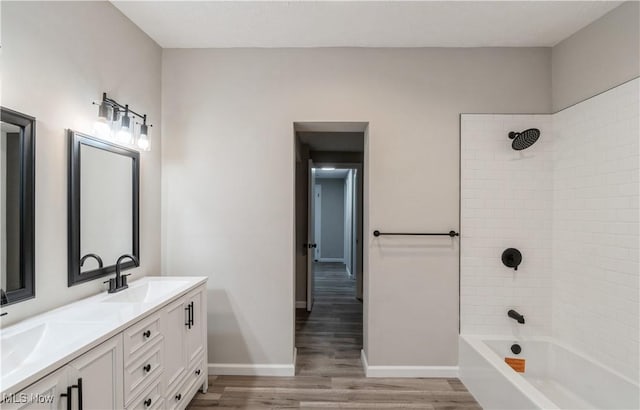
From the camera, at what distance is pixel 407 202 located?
2.33m

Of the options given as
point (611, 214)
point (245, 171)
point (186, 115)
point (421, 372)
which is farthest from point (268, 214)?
point (611, 214)

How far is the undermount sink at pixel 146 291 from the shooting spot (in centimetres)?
167

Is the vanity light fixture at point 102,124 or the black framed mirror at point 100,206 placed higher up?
the vanity light fixture at point 102,124

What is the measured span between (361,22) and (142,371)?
2449mm

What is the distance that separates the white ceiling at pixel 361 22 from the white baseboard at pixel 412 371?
2.56m

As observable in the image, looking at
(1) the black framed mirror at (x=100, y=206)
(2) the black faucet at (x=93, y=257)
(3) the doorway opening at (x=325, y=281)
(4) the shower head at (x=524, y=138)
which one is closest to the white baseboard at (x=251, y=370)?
(3) the doorway opening at (x=325, y=281)

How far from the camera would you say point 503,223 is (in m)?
2.31

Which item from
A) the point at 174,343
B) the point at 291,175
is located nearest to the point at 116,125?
the point at 291,175

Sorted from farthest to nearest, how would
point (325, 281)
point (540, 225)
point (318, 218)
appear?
point (318, 218), point (325, 281), point (540, 225)

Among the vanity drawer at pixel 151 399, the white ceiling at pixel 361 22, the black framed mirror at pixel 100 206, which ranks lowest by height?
the vanity drawer at pixel 151 399

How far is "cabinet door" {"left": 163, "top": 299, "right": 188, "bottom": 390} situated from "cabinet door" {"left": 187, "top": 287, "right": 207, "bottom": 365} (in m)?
0.06

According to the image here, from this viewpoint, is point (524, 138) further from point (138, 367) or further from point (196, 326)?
point (138, 367)

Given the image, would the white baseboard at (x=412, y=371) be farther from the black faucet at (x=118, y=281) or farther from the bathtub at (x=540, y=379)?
the black faucet at (x=118, y=281)

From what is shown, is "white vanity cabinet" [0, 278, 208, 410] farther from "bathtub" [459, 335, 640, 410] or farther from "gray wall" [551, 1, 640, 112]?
"gray wall" [551, 1, 640, 112]
